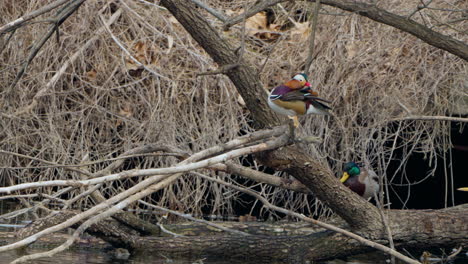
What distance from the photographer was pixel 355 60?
7.42 m

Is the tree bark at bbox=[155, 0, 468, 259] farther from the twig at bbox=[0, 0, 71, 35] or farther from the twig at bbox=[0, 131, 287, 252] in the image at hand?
the twig at bbox=[0, 0, 71, 35]

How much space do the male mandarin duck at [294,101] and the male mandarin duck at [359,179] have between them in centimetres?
224

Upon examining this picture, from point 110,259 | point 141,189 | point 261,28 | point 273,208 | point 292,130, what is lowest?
point 110,259

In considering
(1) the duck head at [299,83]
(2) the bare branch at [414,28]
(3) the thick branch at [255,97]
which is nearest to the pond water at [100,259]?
(3) the thick branch at [255,97]

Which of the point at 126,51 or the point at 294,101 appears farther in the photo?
the point at 126,51

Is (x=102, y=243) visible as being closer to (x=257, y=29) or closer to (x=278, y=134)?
(x=278, y=134)

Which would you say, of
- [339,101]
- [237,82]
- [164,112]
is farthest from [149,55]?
[237,82]

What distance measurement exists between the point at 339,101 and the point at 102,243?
9.18 feet

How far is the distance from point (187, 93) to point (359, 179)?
198 cm

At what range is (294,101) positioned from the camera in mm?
4703

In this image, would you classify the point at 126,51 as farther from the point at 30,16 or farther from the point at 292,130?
the point at 292,130

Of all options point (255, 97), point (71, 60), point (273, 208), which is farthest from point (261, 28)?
point (273, 208)

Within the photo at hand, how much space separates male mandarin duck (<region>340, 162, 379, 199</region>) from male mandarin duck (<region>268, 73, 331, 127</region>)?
7.37ft

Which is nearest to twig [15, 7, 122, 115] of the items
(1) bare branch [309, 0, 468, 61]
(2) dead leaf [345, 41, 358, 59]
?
(2) dead leaf [345, 41, 358, 59]
